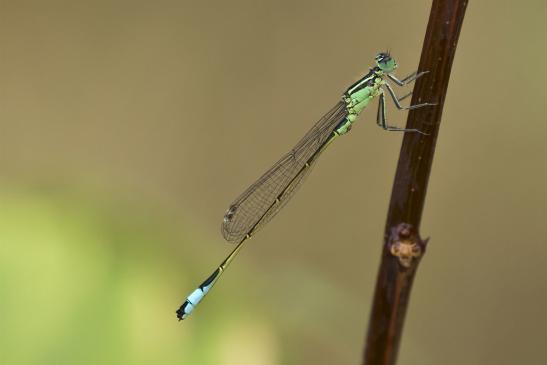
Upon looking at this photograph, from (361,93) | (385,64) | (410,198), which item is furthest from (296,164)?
(410,198)

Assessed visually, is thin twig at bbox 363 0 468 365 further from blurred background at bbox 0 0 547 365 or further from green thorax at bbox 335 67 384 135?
blurred background at bbox 0 0 547 365

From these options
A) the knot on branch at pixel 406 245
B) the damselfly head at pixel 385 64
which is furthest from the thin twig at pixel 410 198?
the damselfly head at pixel 385 64

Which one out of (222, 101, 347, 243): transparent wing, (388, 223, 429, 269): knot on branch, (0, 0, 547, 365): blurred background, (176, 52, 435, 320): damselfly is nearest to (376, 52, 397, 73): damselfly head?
(176, 52, 435, 320): damselfly

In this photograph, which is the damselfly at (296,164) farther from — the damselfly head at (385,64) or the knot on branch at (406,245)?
the knot on branch at (406,245)

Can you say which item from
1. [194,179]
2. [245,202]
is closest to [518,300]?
[245,202]

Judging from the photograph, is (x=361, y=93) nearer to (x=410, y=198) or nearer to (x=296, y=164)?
(x=296, y=164)

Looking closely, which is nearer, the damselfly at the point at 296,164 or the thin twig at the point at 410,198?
the thin twig at the point at 410,198
